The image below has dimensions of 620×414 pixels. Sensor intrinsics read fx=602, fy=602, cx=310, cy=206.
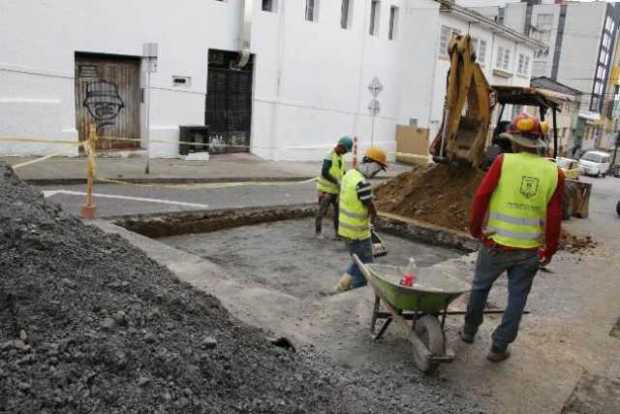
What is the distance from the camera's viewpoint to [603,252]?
30.6 feet

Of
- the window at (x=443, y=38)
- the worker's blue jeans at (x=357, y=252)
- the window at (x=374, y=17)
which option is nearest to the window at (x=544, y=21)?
the window at (x=443, y=38)

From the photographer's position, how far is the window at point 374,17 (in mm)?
25269

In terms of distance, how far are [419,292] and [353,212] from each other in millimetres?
2048

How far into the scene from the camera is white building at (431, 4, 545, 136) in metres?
27.7

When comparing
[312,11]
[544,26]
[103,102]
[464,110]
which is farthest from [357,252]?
[544,26]

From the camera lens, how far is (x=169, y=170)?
14922 mm

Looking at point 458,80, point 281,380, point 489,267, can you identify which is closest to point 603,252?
point 458,80

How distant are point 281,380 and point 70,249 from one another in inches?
76.0

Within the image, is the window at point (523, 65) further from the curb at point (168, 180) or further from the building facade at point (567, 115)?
the curb at point (168, 180)

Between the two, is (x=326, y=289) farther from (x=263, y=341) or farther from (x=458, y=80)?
(x=458, y=80)

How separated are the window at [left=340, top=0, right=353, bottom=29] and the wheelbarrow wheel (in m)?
20.6

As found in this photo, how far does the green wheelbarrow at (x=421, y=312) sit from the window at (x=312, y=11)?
18.5 meters

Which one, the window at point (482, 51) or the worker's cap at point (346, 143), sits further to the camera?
the window at point (482, 51)

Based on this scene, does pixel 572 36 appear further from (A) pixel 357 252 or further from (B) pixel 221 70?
(A) pixel 357 252
